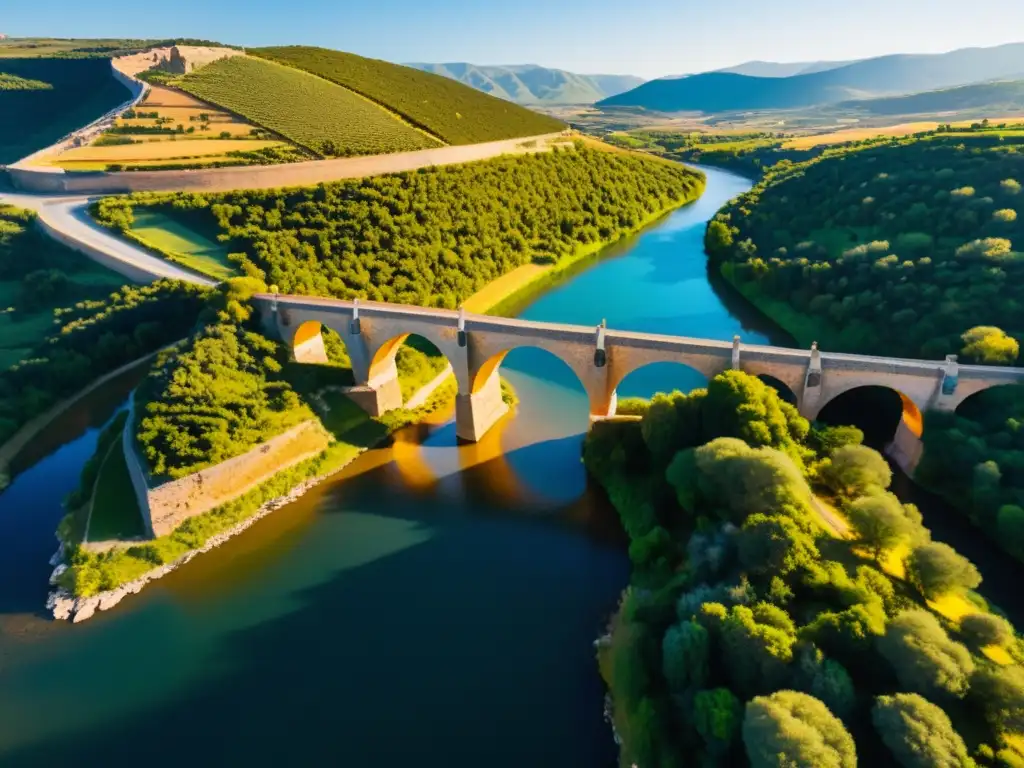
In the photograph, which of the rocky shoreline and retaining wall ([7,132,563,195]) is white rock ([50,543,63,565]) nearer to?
the rocky shoreline

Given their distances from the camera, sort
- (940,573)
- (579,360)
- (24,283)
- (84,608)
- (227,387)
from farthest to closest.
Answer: (24,283)
(227,387)
(579,360)
(84,608)
(940,573)

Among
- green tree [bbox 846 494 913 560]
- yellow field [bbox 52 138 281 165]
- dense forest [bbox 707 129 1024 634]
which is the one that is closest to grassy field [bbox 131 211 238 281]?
yellow field [bbox 52 138 281 165]

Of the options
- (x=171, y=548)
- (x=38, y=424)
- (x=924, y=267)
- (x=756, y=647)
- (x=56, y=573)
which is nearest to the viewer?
(x=756, y=647)

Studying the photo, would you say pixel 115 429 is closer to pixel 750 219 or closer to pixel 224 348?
pixel 224 348

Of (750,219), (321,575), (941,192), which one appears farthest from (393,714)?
(750,219)

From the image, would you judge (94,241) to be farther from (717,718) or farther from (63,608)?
(717,718)

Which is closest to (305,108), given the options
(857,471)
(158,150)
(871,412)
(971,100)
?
(158,150)
